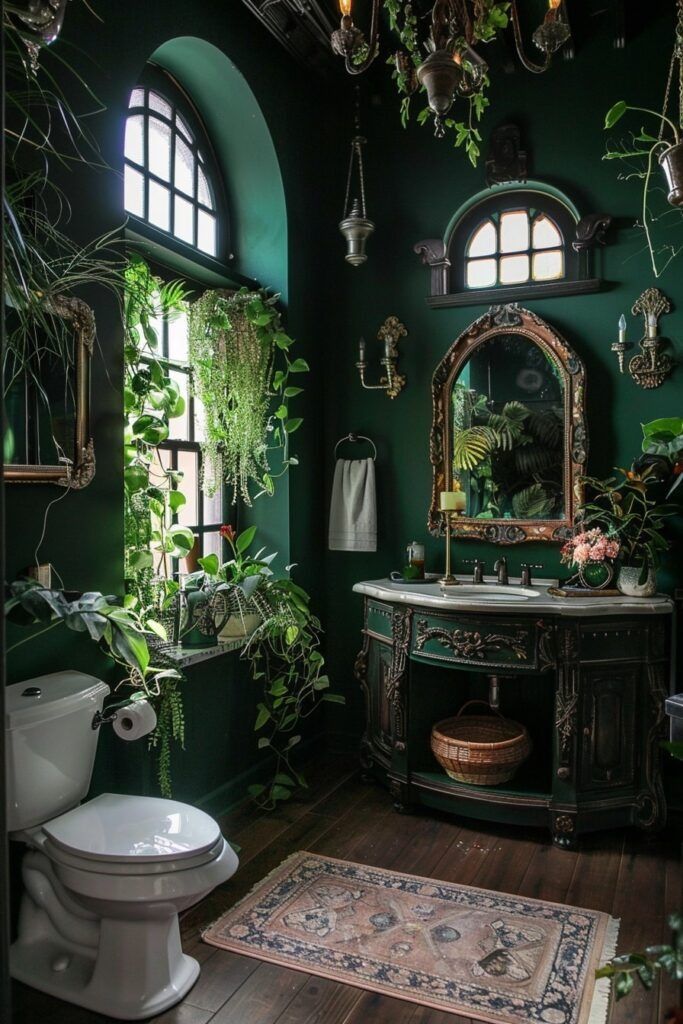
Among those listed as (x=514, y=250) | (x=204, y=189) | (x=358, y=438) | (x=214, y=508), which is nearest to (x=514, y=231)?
(x=514, y=250)

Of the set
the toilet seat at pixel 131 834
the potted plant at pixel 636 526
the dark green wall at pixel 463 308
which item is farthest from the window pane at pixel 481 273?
the toilet seat at pixel 131 834

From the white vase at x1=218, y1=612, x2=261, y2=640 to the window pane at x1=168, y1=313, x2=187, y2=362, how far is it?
1.05 metres

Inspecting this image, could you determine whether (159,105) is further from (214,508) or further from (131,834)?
(131,834)

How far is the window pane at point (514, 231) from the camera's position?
3.39 m

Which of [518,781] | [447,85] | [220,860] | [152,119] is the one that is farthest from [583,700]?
[152,119]

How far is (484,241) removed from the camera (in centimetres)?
346

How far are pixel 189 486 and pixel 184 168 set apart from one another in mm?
1329

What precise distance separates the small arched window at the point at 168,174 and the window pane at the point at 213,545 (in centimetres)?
123

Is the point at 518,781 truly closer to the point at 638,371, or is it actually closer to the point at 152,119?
the point at 638,371

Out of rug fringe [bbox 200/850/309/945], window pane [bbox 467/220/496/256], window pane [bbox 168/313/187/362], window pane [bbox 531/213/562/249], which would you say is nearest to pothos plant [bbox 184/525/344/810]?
rug fringe [bbox 200/850/309/945]

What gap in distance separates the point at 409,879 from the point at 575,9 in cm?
343

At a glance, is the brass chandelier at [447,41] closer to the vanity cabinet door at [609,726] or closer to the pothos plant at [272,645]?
the pothos plant at [272,645]

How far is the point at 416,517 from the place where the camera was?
142 inches

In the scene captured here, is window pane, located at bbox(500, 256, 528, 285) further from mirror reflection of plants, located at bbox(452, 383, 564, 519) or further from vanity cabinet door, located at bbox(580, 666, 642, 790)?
vanity cabinet door, located at bbox(580, 666, 642, 790)
